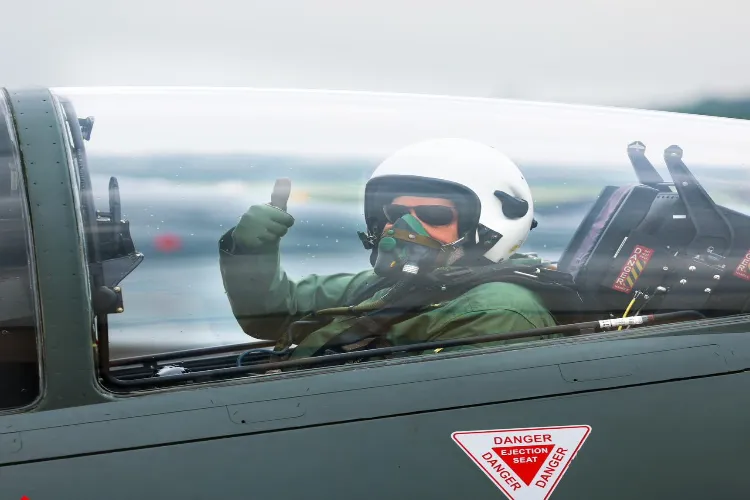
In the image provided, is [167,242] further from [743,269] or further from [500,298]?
[743,269]

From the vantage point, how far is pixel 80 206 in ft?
5.44

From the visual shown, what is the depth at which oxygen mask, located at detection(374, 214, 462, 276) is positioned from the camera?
6.13 ft

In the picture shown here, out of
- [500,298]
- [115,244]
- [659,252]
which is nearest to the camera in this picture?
[115,244]

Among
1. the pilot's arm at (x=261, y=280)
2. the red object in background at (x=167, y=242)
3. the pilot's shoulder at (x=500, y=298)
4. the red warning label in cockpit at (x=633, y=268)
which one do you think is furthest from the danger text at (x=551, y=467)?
the red object in background at (x=167, y=242)

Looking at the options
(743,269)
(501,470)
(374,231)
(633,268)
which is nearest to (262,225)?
(374,231)

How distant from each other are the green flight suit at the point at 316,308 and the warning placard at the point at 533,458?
0.83 feet

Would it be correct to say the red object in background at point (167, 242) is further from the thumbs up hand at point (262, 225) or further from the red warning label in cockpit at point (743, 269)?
the red warning label in cockpit at point (743, 269)

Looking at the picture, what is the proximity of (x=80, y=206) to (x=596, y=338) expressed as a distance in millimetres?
1115

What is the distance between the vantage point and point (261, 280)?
182 centimetres

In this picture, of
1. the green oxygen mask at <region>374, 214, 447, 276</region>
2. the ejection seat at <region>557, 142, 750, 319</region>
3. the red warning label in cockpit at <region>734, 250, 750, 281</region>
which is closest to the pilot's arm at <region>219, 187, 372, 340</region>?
the green oxygen mask at <region>374, 214, 447, 276</region>

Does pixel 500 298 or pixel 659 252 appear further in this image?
pixel 659 252

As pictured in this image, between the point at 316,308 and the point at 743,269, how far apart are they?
101 centimetres

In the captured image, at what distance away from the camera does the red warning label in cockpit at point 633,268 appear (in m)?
1.91

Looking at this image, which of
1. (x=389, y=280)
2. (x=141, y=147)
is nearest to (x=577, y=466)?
(x=389, y=280)
